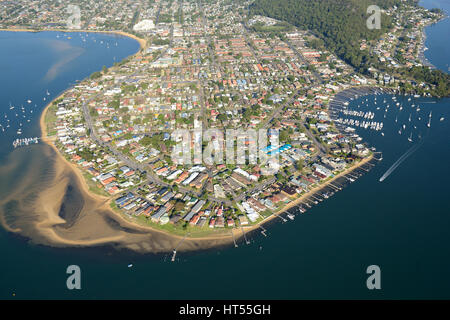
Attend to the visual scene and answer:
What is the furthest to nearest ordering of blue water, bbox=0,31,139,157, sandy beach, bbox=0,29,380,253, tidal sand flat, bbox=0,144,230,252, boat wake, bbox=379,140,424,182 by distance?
blue water, bbox=0,31,139,157, boat wake, bbox=379,140,424,182, tidal sand flat, bbox=0,144,230,252, sandy beach, bbox=0,29,380,253

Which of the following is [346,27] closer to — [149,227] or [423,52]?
[423,52]

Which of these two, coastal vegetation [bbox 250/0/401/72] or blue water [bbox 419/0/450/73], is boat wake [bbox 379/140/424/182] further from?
blue water [bbox 419/0/450/73]

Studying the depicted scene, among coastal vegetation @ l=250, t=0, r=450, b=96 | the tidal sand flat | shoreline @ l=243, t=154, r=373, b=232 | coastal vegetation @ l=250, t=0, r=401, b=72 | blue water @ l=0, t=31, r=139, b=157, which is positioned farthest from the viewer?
coastal vegetation @ l=250, t=0, r=401, b=72

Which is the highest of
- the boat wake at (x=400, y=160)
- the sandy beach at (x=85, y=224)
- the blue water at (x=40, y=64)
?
the blue water at (x=40, y=64)

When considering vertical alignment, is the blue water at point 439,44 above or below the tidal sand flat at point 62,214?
above

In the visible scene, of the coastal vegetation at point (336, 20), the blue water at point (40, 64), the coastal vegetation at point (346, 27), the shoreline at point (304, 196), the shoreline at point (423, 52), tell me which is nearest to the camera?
the shoreline at point (304, 196)

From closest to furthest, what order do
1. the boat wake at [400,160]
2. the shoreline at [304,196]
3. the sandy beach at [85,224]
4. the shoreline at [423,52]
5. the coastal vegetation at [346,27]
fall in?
the sandy beach at [85,224] < the shoreline at [304,196] < the boat wake at [400,160] < the coastal vegetation at [346,27] < the shoreline at [423,52]

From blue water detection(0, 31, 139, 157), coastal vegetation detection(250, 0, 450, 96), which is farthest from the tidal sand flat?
coastal vegetation detection(250, 0, 450, 96)

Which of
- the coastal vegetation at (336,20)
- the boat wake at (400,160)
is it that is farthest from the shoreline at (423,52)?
the boat wake at (400,160)

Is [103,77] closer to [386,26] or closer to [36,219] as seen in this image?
[36,219]

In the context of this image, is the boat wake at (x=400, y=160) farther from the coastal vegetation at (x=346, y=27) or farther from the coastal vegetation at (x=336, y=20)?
the coastal vegetation at (x=336, y=20)

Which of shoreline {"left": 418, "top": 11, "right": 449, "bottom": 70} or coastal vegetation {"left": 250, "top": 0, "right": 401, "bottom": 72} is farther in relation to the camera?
coastal vegetation {"left": 250, "top": 0, "right": 401, "bottom": 72}

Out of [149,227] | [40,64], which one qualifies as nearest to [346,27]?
[40,64]
